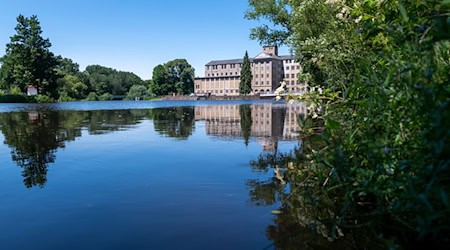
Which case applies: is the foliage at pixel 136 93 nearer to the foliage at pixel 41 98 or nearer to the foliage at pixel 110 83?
the foliage at pixel 110 83

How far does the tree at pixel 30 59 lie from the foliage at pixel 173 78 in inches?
2632

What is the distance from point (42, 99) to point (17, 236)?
76094 mm

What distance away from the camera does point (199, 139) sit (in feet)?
37.1

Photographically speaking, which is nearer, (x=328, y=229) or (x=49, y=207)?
(x=328, y=229)

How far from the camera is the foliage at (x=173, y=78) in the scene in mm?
141250

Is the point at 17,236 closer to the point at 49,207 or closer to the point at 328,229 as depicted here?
the point at 49,207

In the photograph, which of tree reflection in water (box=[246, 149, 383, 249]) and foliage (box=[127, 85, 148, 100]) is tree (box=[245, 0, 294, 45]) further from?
foliage (box=[127, 85, 148, 100])

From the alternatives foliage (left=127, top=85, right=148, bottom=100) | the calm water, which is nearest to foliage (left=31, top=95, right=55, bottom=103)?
foliage (left=127, top=85, right=148, bottom=100)

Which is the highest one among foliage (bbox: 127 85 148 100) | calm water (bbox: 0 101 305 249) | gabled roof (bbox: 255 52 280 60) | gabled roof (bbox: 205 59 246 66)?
gabled roof (bbox: 255 52 280 60)

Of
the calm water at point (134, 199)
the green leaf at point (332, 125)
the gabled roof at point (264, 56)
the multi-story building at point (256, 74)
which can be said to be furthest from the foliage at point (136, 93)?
the green leaf at point (332, 125)

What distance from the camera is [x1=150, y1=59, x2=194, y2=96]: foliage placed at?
14125 cm

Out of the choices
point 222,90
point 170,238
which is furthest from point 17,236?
point 222,90

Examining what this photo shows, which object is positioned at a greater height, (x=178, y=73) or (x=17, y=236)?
(x=178, y=73)

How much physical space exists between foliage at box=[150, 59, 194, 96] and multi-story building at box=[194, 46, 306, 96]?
4.74 m
